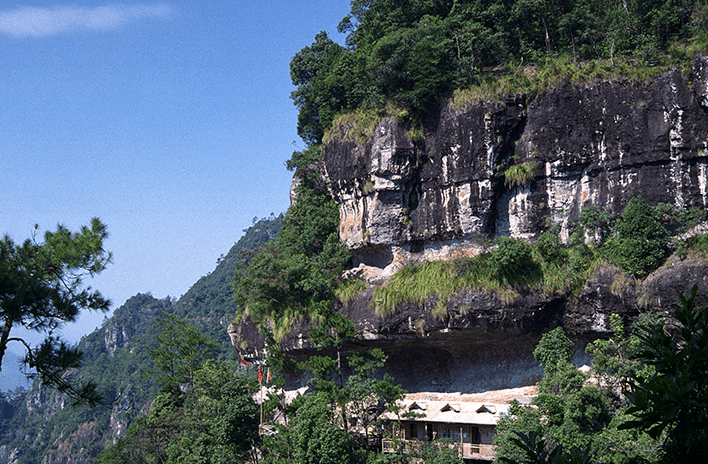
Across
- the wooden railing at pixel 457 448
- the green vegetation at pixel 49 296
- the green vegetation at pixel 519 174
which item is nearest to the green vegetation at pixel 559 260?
the green vegetation at pixel 519 174

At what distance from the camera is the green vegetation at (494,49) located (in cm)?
2248

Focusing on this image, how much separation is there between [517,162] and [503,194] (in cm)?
123

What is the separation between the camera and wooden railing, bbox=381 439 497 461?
65.3 feet

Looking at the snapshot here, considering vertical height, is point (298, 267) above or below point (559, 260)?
above

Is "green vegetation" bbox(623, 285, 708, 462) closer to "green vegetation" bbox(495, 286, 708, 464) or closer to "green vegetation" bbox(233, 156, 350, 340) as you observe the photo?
"green vegetation" bbox(495, 286, 708, 464)

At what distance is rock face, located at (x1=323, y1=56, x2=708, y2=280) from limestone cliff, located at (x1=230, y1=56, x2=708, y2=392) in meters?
0.04

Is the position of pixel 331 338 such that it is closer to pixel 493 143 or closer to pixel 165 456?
pixel 493 143

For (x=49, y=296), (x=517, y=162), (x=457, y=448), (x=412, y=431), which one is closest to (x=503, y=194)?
(x=517, y=162)

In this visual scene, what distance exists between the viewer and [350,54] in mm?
28359

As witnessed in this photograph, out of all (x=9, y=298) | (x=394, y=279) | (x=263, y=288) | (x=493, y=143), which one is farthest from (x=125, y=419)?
(x=9, y=298)

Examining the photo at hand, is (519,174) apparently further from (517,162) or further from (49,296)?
(49,296)

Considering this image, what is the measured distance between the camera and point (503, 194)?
23.9 m

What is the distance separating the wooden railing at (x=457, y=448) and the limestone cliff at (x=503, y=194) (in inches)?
115

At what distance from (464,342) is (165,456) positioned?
14278 millimetres
